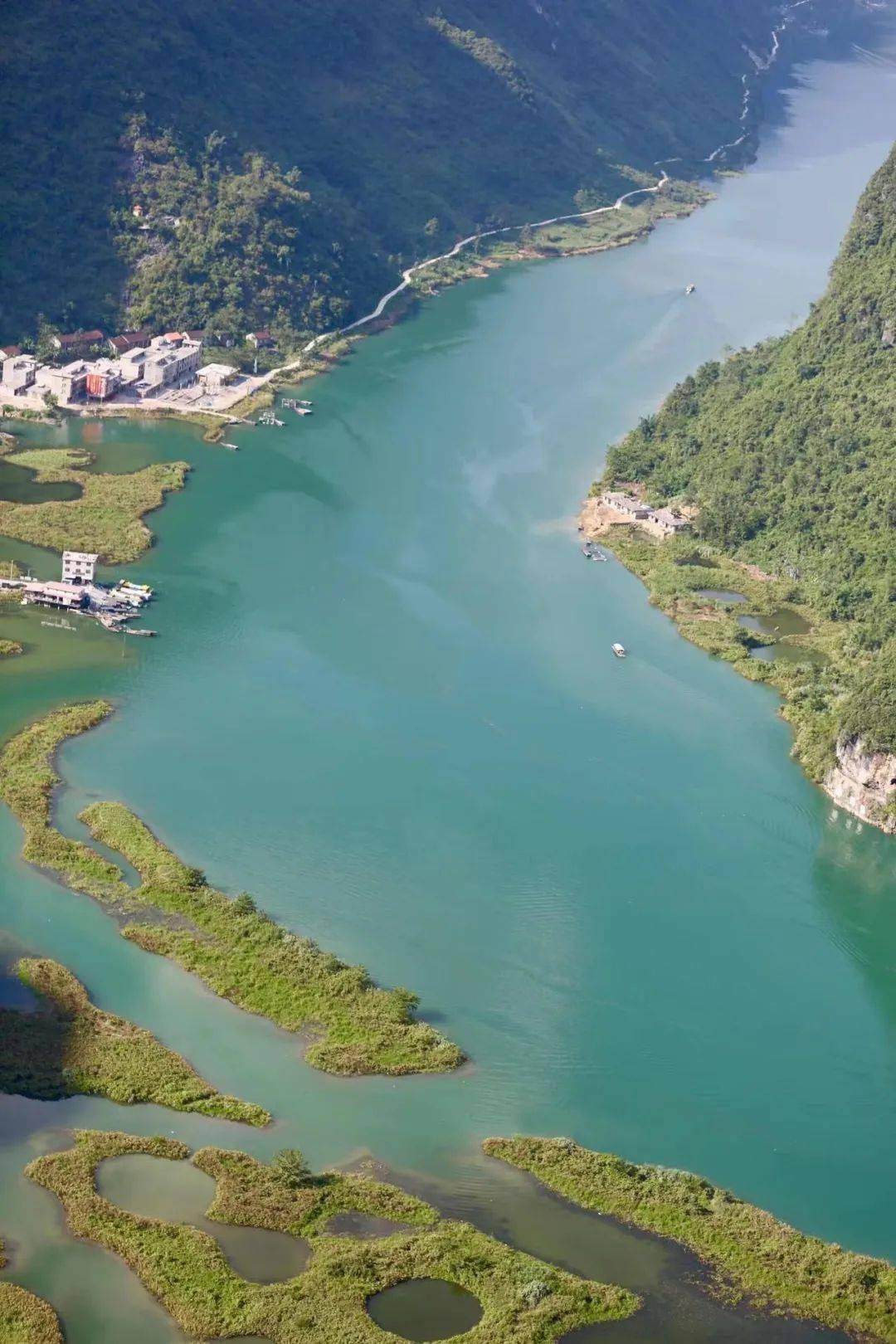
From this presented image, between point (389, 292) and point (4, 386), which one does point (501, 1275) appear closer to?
point (4, 386)

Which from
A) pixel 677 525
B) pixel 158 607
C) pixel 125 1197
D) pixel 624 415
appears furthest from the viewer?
pixel 624 415

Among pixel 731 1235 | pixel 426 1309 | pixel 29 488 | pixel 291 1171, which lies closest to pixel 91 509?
pixel 29 488

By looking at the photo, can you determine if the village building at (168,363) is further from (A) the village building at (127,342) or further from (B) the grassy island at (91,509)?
(B) the grassy island at (91,509)

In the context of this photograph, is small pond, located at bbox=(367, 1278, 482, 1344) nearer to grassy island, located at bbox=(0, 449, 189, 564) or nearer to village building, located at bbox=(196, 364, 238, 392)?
grassy island, located at bbox=(0, 449, 189, 564)

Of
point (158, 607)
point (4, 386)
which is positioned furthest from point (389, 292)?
point (158, 607)

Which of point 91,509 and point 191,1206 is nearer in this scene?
point 191,1206

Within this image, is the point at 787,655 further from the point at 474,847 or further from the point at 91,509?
the point at 91,509
